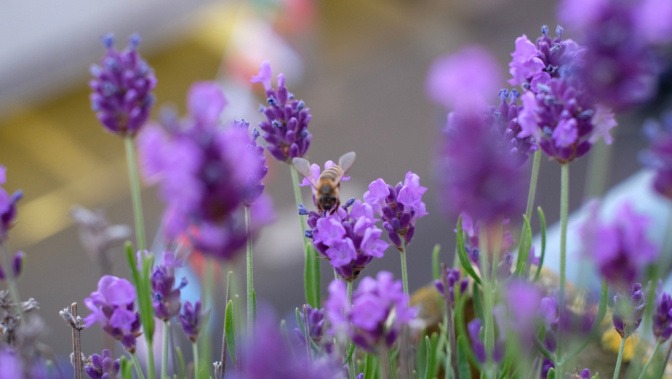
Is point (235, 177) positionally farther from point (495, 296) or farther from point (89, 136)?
point (89, 136)

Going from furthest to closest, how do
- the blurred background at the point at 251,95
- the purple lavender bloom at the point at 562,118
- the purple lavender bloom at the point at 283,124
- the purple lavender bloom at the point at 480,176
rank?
the blurred background at the point at 251,95 → the purple lavender bloom at the point at 283,124 → the purple lavender bloom at the point at 562,118 → the purple lavender bloom at the point at 480,176

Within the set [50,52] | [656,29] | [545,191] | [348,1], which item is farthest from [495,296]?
[348,1]

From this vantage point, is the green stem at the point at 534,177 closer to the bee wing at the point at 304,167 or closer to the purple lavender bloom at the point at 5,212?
the bee wing at the point at 304,167

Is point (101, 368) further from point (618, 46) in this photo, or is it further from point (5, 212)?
point (618, 46)

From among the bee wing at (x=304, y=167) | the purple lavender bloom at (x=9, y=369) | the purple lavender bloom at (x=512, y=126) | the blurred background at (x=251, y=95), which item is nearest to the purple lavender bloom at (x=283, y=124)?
Answer: the bee wing at (x=304, y=167)

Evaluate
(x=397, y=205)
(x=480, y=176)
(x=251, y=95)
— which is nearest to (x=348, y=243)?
(x=397, y=205)
